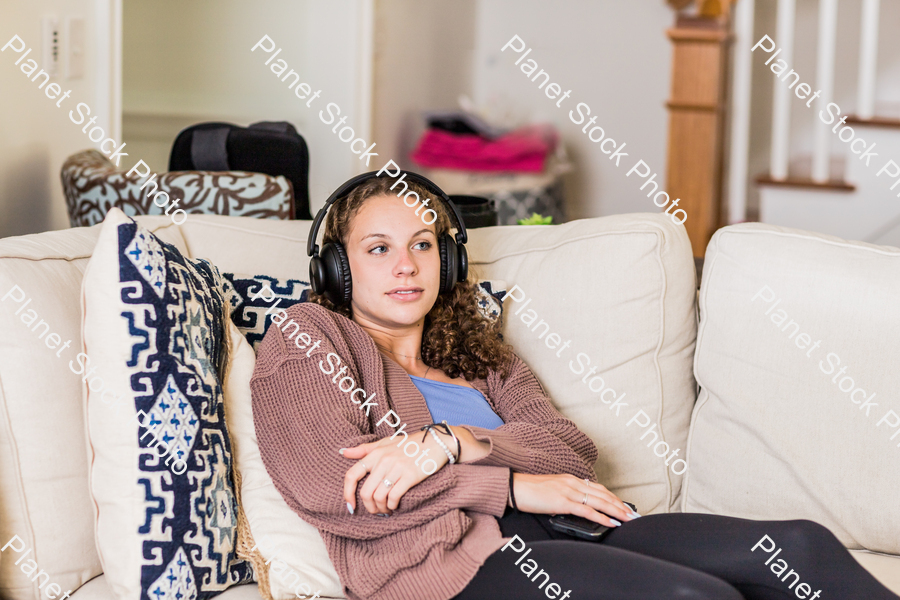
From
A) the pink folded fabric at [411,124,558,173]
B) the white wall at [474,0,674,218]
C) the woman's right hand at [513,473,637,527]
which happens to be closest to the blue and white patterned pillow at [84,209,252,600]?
the woman's right hand at [513,473,637,527]

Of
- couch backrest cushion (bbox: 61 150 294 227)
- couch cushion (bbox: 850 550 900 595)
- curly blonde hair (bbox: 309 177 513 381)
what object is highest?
couch backrest cushion (bbox: 61 150 294 227)

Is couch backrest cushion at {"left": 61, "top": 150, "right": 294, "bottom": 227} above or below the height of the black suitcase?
below

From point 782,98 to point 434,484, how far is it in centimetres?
255

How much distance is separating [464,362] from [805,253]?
622 millimetres

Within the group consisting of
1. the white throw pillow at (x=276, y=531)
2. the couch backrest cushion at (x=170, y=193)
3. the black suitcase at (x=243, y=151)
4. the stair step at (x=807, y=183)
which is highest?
the black suitcase at (x=243, y=151)

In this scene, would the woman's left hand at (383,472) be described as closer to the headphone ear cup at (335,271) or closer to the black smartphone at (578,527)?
the black smartphone at (578,527)

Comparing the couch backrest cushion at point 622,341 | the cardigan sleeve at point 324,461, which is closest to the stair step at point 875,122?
the couch backrest cushion at point 622,341

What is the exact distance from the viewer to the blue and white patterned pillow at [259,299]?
1.43 metres

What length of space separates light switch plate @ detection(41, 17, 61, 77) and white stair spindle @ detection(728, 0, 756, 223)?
242 centimetres

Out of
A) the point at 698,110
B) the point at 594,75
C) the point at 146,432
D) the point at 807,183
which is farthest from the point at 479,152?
the point at 146,432

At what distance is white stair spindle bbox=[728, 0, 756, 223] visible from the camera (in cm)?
321

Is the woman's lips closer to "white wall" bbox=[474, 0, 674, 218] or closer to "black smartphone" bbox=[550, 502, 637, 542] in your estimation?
"black smartphone" bbox=[550, 502, 637, 542]

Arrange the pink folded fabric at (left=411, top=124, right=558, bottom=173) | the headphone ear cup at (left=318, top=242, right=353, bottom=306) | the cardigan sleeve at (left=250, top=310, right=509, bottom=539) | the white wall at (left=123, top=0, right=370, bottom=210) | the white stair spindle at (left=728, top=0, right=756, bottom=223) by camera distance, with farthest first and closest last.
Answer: the pink folded fabric at (left=411, top=124, right=558, bottom=173) → the white stair spindle at (left=728, top=0, right=756, bottom=223) → the white wall at (left=123, top=0, right=370, bottom=210) → the headphone ear cup at (left=318, top=242, right=353, bottom=306) → the cardigan sleeve at (left=250, top=310, right=509, bottom=539)

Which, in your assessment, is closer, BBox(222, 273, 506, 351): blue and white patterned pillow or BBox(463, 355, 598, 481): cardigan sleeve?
BBox(463, 355, 598, 481): cardigan sleeve
